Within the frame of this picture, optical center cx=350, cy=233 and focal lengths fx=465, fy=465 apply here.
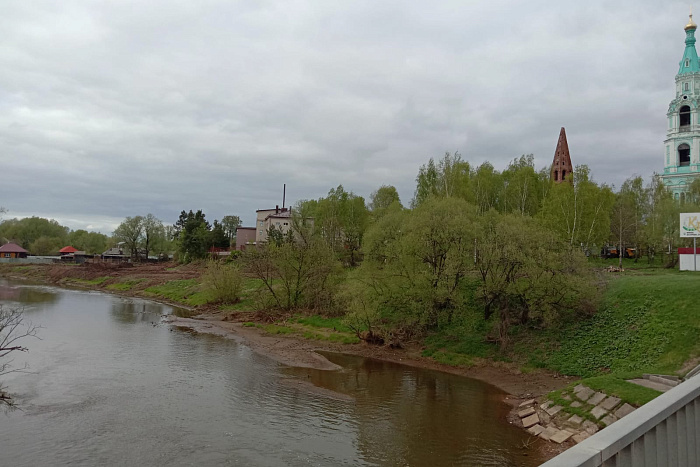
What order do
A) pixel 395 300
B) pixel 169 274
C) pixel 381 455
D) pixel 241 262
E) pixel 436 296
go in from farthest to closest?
pixel 169 274 < pixel 241 262 < pixel 395 300 < pixel 436 296 < pixel 381 455

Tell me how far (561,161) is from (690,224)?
46.1 meters

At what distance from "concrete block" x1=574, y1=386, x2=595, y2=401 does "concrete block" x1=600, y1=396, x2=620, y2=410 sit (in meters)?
0.99

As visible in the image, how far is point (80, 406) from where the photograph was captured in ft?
67.8

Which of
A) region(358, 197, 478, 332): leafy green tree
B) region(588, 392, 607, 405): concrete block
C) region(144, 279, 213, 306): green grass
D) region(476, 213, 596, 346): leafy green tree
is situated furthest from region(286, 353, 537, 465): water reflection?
region(144, 279, 213, 306): green grass

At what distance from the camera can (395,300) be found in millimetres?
34000

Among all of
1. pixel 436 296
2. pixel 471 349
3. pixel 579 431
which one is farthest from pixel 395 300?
pixel 579 431

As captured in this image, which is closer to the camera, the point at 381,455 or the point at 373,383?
the point at 381,455

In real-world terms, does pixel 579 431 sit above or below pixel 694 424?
below

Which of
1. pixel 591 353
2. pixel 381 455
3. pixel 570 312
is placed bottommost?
pixel 381 455

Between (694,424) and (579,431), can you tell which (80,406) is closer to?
(579,431)

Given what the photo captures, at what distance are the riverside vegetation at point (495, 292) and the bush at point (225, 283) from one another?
145 mm

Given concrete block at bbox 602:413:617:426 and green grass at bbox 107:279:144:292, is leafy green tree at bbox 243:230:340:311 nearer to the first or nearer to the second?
concrete block at bbox 602:413:617:426

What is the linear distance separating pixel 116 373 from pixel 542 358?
24519 mm

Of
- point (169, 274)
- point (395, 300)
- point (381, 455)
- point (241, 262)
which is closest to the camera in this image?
point (381, 455)
